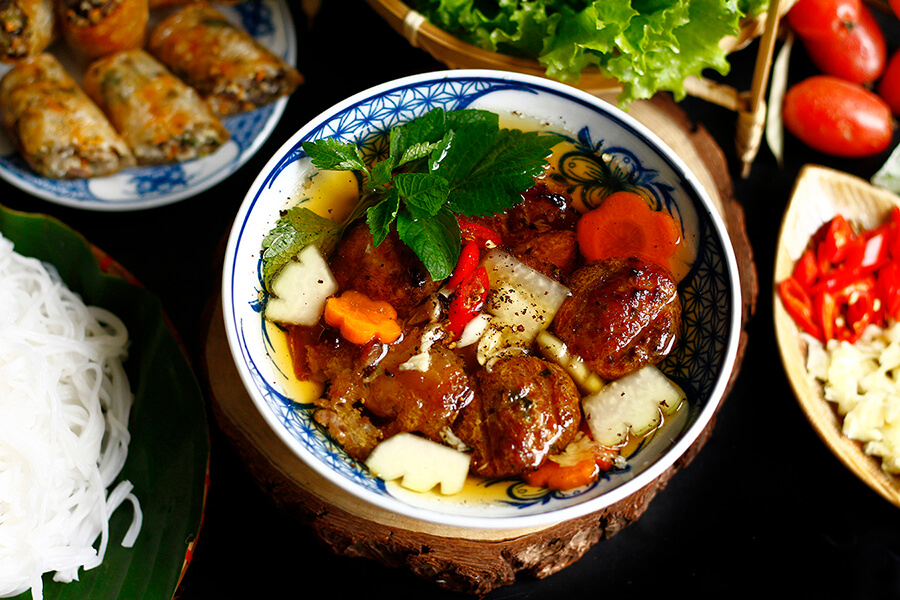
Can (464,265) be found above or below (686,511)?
above

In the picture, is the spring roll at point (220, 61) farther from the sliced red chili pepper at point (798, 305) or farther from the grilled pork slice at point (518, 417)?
the sliced red chili pepper at point (798, 305)

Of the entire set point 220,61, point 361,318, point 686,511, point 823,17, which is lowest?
point 686,511

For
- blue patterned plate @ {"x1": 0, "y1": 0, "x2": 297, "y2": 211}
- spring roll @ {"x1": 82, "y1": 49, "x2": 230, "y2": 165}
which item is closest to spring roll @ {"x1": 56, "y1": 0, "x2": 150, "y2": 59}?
spring roll @ {"x1": 82, "y1": 49, "x2": 230, "y2": 165}

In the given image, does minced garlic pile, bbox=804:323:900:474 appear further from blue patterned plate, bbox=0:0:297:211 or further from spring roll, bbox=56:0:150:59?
spring roll, bbox=56:0:150:59

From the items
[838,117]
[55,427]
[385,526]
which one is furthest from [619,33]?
[55,427]

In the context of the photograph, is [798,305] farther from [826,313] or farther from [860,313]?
[860,313]

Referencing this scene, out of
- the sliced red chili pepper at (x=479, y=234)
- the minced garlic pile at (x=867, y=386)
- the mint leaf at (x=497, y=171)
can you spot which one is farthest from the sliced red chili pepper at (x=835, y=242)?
the sliced red chili pepper at (x=479, y=234)

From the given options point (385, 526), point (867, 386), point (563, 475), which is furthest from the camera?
point (867, 386)
